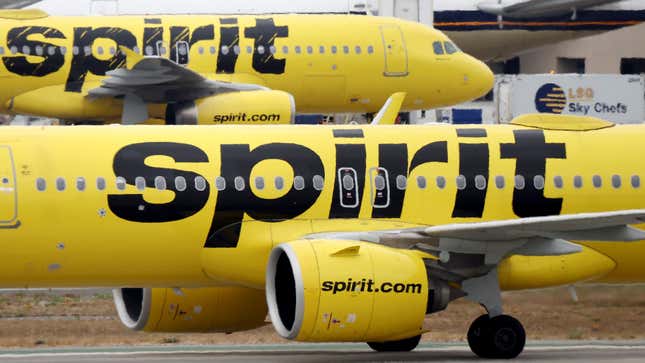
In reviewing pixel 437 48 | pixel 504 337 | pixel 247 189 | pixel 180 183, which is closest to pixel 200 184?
pixel 180 183

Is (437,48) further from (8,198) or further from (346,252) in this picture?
(8,198)

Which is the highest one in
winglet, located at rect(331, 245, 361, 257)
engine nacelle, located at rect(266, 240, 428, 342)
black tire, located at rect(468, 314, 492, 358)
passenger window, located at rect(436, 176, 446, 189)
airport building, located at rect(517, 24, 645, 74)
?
passenger window, located at rect(436, 176, 446, 189)

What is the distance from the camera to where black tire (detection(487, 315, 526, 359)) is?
795 inches

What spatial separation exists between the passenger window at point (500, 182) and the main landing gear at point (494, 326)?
129 cm

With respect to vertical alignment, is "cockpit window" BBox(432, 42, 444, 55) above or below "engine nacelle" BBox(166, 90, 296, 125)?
above

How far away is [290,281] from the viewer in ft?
64.8

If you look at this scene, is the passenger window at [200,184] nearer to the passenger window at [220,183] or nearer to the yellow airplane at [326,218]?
the yellow airplane at [326,218]

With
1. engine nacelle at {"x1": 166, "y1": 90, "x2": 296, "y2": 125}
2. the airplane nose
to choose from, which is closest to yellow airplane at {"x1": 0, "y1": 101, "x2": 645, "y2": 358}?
engine nacelle at {"x1": 166, "y1": 90, "x2": 296, "y2": 125}

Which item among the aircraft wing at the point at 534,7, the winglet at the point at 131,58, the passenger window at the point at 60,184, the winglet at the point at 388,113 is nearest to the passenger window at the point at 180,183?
the passenger window at the point at 60,184

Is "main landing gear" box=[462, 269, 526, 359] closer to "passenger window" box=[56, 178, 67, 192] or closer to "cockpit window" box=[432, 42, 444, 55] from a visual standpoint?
"passenger window" box=[56, 178, 67, 192]

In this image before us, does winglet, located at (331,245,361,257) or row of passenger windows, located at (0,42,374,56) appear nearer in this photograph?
winglet, located at (331,245,361,257)

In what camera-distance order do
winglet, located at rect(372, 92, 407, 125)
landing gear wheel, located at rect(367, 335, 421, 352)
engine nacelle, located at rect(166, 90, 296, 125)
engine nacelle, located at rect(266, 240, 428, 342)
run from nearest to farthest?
engine nacelle, located at rect(266, 240, 428, 342)
landing gear wheel, located at rect(367, 335, 421, 352)
winglet, located at rect(372, 92, 407, 125)
engine nacelle, located at rect(166, 90, 296, 125)

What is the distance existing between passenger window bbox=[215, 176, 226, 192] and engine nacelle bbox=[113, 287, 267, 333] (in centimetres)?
212

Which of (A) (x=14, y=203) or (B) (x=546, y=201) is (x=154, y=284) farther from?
(B) (x=546, y=201)
